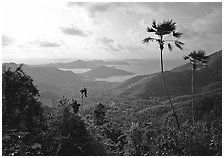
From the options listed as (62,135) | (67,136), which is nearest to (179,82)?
(62,135)

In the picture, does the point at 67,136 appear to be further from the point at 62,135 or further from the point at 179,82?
the point at 179,82

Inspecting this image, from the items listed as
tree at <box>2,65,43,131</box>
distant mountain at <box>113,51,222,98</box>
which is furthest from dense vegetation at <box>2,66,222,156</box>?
distant mountain at <box>113,51,222,98</box>

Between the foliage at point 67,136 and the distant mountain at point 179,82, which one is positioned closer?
the foliage at point 67,136

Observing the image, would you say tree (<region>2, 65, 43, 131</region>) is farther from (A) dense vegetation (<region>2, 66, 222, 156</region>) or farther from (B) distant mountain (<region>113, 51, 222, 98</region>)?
(B) distant mountain (<region>113, 51, 222, 98</region>)

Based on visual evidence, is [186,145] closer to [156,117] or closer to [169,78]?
[156,117]

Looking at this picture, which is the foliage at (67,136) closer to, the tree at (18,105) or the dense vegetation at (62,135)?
the dense vegetation at (62,135)

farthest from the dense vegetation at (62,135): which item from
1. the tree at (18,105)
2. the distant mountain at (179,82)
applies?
the distant mountain at (179,82)

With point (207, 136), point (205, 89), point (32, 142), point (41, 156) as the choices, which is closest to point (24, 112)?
point (32, 142)

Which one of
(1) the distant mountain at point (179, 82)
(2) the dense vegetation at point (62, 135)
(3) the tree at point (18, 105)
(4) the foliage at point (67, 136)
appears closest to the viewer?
(2) the dense vegetation at point (62, 135)
